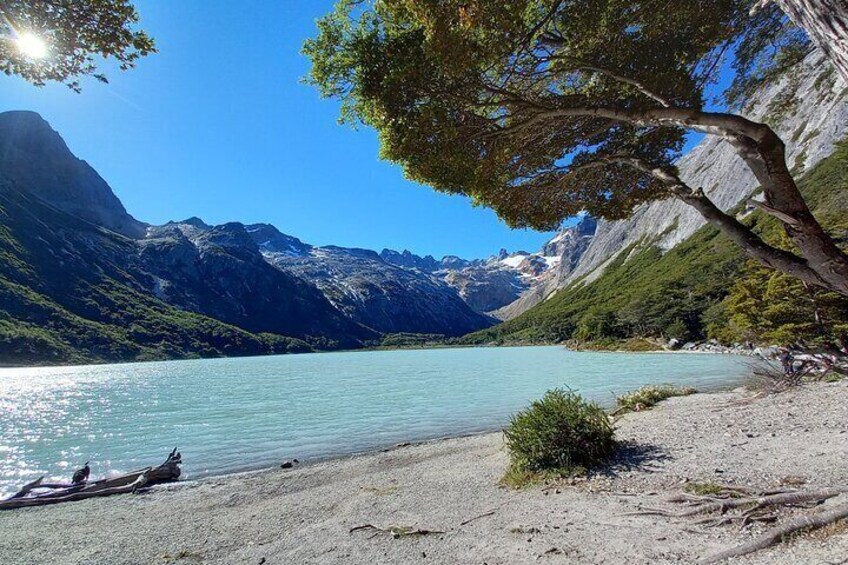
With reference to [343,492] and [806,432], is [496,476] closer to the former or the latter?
[343,492]

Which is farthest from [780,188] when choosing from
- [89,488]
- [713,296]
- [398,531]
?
[713,296]

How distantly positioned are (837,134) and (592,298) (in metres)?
93.3

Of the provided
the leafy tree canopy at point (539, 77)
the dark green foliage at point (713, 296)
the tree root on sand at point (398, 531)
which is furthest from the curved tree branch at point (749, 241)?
the dark green foliage at point (713, 296)

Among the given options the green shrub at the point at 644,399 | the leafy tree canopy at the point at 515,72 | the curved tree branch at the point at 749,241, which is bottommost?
the green shrub at the point at 644,399

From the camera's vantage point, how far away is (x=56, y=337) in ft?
A: 472

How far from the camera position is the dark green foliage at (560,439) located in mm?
10766

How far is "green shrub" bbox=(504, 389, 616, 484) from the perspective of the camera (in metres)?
10.7

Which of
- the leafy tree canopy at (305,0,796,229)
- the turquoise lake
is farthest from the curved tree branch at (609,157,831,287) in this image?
the turquoise lake

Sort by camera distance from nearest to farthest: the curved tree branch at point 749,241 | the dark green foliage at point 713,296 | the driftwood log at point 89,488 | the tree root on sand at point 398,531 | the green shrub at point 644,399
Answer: the curved tree branch at point 749,241, the tree root on sand at point 398,531, the driftwood log at point 89,488, the green shrub at point 644,399, the dark green foliage at point 713,296

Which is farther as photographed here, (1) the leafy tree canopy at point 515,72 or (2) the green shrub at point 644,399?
(2) the green shrub at point 644,399

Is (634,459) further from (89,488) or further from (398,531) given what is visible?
(89,488)

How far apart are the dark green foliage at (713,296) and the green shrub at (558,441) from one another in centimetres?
771

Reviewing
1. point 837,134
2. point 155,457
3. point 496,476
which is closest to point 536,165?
point 496,476

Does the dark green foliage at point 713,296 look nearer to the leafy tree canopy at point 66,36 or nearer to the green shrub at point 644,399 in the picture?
the green shrub at point 644,399
